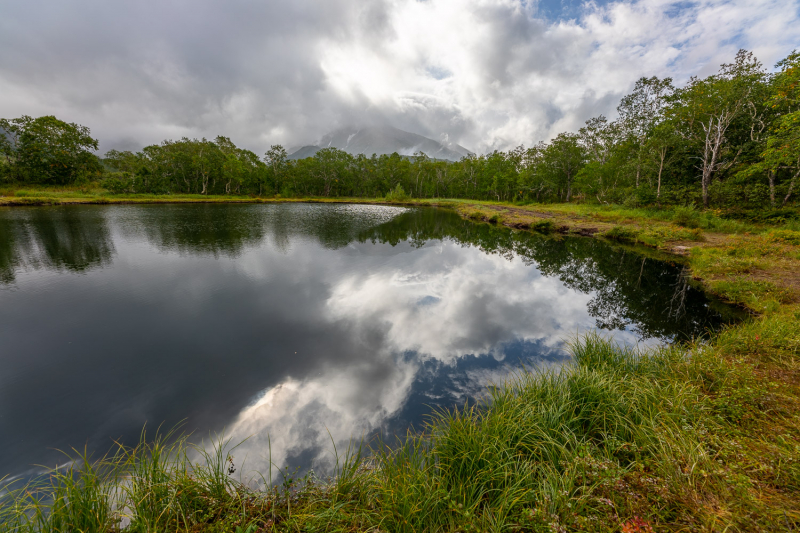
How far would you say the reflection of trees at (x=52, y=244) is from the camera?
1229 centimetres

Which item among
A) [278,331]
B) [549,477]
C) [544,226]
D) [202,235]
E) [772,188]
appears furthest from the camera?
[544,226]

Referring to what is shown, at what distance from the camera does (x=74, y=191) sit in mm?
46562

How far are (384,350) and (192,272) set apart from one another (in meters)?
10.2

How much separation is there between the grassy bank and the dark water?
2.93ft

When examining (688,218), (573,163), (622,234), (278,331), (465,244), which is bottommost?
(278,331)

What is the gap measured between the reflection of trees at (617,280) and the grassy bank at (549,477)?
3611mm

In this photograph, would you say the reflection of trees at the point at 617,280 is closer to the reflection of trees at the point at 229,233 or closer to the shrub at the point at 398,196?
the reflection of trees at the point at 229,233

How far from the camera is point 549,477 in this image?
9.20 ft

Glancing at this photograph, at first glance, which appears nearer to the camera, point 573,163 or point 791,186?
point 791,186

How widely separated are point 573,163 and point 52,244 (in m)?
68.6

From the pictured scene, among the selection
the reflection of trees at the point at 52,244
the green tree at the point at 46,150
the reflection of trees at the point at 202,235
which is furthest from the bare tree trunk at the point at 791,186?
the green tree at the point at 46,150

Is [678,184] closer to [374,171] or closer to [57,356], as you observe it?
[57,356]

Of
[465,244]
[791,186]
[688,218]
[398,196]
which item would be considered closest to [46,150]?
[398,196]

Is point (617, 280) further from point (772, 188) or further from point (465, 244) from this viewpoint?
point (772, 188)
